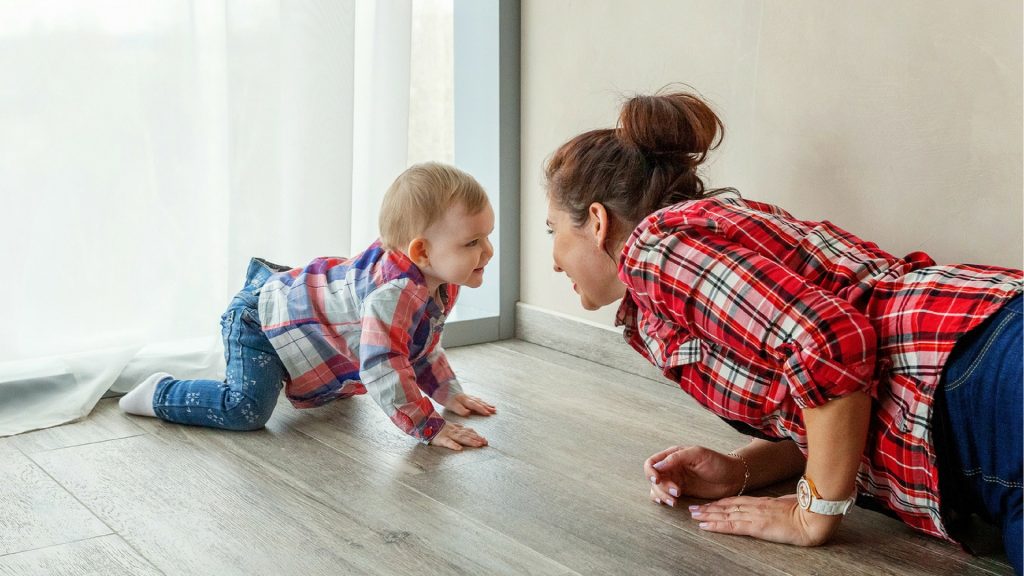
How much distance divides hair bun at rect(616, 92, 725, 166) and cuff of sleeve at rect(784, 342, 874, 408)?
424 millimetres

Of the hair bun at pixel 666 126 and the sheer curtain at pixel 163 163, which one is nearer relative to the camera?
the hair bun at pixel 666 126

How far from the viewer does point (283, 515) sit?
4.72 feet

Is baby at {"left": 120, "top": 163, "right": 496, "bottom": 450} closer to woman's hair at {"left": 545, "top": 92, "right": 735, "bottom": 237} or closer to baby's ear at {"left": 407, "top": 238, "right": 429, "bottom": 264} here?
baby's ear at {"left": 407, "top": 238, "right": 429, "bottom": 264}

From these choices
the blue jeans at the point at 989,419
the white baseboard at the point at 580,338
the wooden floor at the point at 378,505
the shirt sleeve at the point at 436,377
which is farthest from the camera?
the white baseboard at the point at 580,338

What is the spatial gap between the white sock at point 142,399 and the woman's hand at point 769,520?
3.31ft

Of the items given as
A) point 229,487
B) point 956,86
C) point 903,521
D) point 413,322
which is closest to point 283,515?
point 229,487

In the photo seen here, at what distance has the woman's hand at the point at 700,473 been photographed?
153cm

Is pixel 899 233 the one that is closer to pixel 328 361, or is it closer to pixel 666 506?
pixel 666 506

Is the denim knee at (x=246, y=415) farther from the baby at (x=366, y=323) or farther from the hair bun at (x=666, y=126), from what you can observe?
the hair bun at (x=666, y=126)

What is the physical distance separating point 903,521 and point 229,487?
3.20 feet

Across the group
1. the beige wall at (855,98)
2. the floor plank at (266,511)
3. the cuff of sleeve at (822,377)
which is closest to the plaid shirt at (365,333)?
the floor plank at (266,511)

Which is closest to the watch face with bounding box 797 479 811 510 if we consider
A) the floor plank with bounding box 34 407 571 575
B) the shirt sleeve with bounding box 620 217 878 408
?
the shirt sleeve with bounding box 620 217 878 408

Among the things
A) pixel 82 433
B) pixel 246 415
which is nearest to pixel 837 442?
pixel 246 415

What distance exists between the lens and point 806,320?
1204 mm
